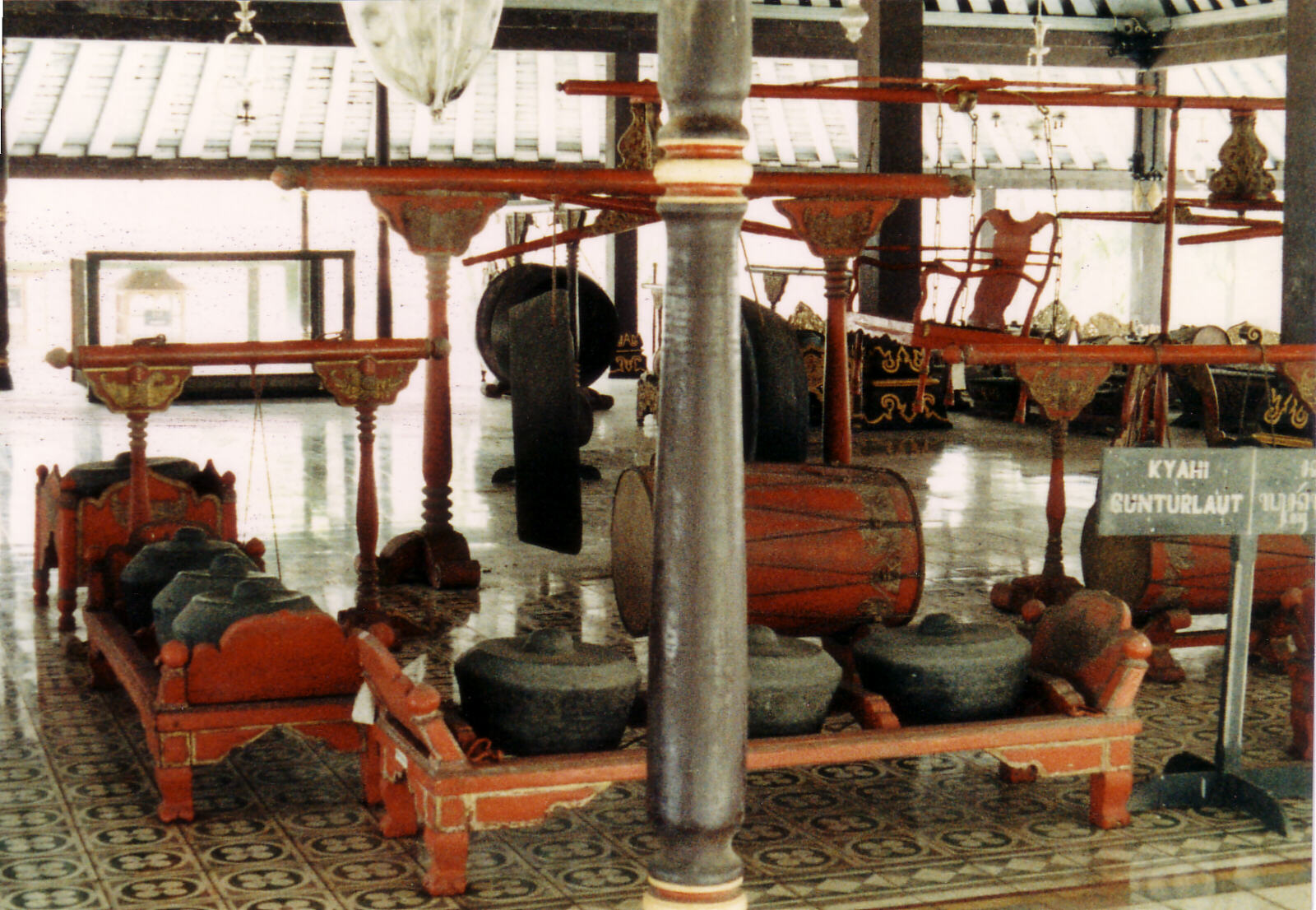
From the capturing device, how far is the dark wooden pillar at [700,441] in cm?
219

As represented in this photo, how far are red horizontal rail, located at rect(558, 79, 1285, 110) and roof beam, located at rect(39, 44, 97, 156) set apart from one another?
1206 centimetres

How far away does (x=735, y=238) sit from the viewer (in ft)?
7.39

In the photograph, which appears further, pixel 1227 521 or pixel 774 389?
pixel 774 389

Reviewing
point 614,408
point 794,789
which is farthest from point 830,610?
point 614,408

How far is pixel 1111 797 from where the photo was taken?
3459mm

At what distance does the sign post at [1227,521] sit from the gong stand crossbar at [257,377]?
219 centimetres

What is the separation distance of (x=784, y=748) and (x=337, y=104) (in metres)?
15.3

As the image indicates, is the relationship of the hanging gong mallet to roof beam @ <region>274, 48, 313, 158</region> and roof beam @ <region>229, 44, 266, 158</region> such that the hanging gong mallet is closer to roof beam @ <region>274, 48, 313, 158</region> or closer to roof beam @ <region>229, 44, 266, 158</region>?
roof beam @ <region>229, 44, 266, 158</region>

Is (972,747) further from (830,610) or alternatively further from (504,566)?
(504,566)

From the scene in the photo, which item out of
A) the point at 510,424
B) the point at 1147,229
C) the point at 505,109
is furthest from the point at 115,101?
the point at 1147,229

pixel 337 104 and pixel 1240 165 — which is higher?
pixel 337 104

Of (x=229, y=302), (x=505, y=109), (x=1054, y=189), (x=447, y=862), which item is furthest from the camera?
(x=505, y=109)

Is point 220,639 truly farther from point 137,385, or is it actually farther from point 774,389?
point 774,389

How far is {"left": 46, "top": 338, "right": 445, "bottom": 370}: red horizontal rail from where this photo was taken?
14.2 feet
